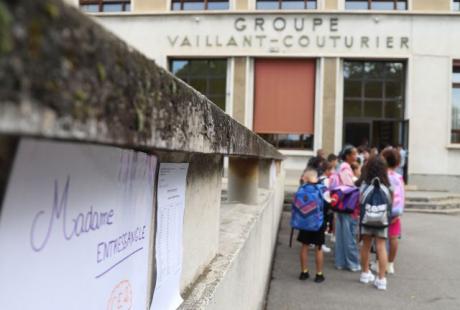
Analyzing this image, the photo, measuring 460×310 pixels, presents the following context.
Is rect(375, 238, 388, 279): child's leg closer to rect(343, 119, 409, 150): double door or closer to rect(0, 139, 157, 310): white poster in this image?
rect(0, 139, 157, 310): white poster

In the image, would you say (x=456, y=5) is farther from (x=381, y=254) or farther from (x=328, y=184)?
(x=381, y=254)

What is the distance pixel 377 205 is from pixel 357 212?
1.35 meters

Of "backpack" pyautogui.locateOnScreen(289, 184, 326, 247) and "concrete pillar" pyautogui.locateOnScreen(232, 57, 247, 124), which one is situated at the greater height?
"concrete pillar" pyautogui.locateOnScreen(232, 57, 247, 124)

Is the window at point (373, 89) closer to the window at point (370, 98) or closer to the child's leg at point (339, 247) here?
the window at point (370, 98)

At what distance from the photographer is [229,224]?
3100mm

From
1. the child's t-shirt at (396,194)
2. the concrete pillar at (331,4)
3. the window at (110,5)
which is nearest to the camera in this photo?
the child's t-shirt at (396,194)

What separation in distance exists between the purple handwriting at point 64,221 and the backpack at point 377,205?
5146 millimetres

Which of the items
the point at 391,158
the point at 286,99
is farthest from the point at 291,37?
the point at 391,158

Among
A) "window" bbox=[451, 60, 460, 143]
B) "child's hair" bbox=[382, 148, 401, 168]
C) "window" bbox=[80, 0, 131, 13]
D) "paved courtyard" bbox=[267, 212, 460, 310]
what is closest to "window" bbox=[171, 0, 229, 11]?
"window" bbox=[80, 0, 131, 13]

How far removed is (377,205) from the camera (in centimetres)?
564

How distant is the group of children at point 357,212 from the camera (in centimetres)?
569

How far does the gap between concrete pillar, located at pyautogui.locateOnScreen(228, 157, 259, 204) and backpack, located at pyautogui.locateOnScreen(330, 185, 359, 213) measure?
2.70 m

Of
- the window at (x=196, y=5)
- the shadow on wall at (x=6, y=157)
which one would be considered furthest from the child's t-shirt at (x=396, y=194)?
the window at (x=196, y=5)

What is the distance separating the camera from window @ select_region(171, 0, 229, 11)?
63.9 ft
